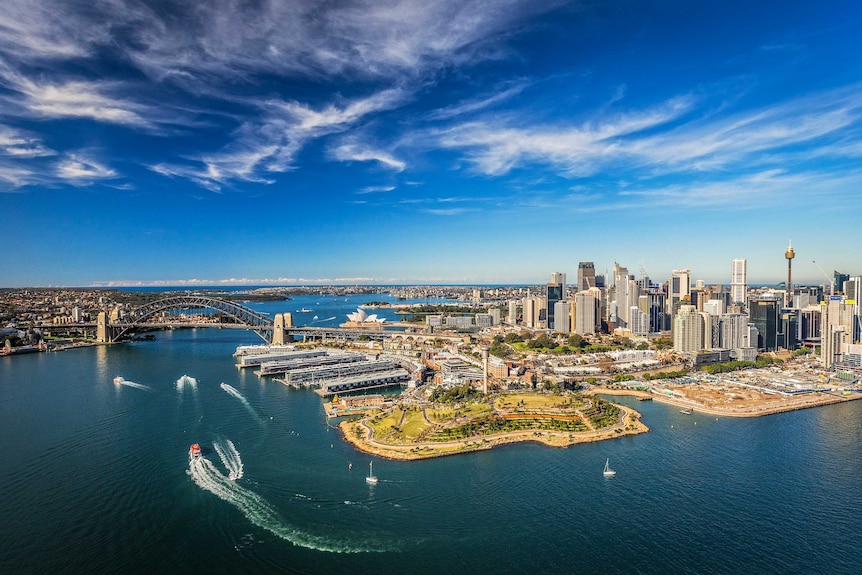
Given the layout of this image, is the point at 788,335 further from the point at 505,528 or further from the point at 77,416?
the point at 77,416

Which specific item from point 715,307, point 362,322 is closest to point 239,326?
point 362,322

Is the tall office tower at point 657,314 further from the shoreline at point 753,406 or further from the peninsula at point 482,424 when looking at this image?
the peninsula at point 482,424

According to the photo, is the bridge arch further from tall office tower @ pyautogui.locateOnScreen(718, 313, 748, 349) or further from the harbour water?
tall office tower @ pyautogui.locateOnScreen(718, 313, 748, 349)

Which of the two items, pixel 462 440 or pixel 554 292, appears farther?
pixel 554 292

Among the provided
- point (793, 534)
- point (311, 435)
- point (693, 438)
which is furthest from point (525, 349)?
point (793, 534)

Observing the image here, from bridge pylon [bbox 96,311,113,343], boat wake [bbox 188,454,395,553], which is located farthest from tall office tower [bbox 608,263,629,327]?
bridge pylon [bbox 96,311,113,343]

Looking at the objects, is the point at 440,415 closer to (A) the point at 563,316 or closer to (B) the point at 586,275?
(A) the point at 563,316
